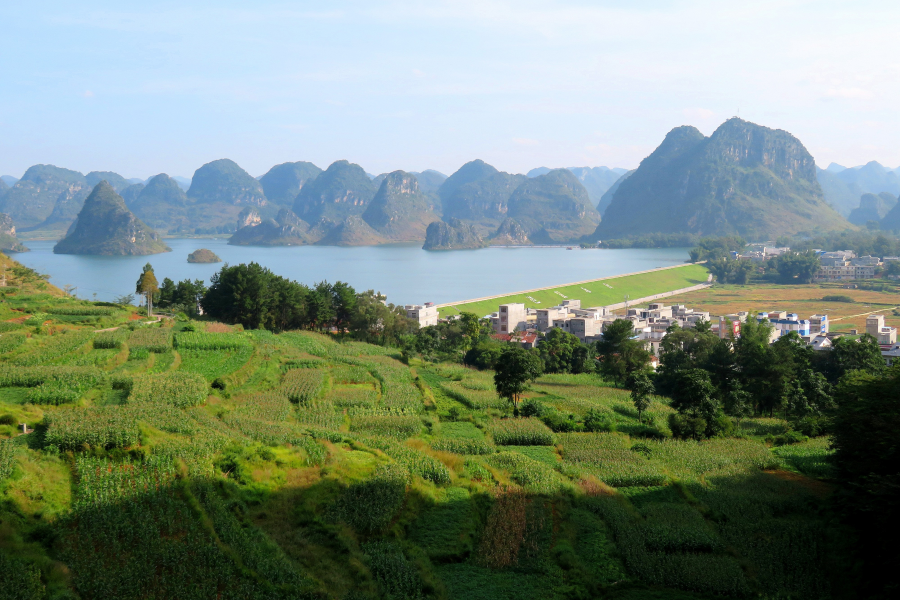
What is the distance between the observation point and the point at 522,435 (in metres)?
15.4

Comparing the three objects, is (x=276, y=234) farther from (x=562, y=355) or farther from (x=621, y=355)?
(x=621, y=355)

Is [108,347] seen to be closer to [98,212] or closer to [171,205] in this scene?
[98,212]

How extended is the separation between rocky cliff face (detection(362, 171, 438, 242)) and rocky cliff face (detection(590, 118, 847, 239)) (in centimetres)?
4560

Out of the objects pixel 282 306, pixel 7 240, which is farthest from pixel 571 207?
pixel 282 306

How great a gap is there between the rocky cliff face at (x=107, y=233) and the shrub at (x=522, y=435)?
107268 mm

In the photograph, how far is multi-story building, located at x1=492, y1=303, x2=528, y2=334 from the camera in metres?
39.9

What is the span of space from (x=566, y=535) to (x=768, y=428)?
35.9ft

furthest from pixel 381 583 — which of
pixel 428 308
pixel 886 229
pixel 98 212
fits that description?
pixel 886 229

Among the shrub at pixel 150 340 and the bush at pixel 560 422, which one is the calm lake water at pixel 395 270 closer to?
the shrub at pixel 150 340

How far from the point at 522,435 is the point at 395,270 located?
7281 cm

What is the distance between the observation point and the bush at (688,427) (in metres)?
16.6

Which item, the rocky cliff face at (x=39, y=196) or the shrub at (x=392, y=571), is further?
the rocky cliff face at (x=39, y=196)

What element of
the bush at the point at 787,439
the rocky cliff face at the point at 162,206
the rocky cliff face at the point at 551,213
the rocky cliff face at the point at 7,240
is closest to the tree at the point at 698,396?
the bush at the point at 787,439

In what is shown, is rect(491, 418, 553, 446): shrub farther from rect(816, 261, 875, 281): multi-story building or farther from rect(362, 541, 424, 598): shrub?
rect(816, 261, 875, 281): multi-story building
